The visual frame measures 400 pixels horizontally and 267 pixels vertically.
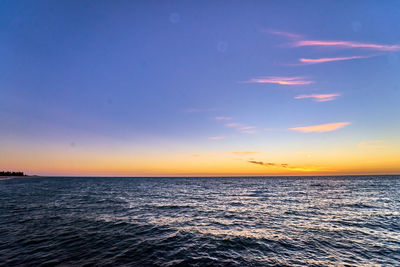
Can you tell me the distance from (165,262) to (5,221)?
21.9 m

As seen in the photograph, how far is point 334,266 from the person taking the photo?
1159 centimetres

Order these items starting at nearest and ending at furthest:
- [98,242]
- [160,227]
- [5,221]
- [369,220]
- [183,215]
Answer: [98,242] → [160,227] → [5,221] → [369,220] → [183,215]

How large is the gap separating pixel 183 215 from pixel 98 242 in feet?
38.7

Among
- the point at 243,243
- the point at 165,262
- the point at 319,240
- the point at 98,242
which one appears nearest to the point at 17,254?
the point at 98,242

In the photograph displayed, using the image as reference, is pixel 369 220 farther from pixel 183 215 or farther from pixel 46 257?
pixel 46 257

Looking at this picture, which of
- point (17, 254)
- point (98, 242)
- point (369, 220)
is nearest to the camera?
point (17, 254)

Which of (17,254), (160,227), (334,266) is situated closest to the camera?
(334,266)

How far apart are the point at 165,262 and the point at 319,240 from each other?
12.9 m

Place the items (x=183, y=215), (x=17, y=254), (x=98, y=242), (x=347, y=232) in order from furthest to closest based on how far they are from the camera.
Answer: (x=183, y=215) → (x=347, y=232) → (x=98, y=242) → (x=17, y=254)

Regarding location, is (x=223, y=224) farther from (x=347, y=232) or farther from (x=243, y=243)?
(x=347, y=232)

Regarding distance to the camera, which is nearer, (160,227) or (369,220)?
(160,227)

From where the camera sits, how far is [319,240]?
623 inches

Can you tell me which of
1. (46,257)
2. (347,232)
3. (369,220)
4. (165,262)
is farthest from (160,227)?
(369,220)

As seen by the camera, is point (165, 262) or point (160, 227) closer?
point (165, 262)
